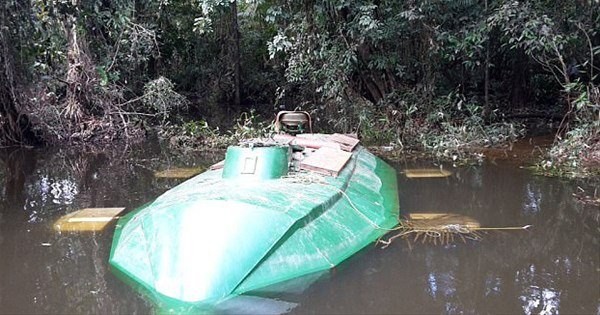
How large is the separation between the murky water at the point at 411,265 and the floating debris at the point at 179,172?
906mm

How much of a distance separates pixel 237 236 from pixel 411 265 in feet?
4.62

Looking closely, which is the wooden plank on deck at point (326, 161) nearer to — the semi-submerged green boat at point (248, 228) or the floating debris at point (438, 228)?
the semi-submerged green boat at point (248, 228)

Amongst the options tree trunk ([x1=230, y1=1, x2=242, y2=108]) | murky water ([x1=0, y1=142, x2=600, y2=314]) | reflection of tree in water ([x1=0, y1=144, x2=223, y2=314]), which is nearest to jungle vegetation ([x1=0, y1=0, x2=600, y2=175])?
reflection of tree in water ([x1=0, y1=144, x2=223, y2=314])

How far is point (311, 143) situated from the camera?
602cm

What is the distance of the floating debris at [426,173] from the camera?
7.41 metres

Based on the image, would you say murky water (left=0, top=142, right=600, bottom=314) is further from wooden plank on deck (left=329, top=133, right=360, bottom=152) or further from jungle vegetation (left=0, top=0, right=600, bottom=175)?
jungle vegetation (left=0, top=0, right=600, bottom=175)

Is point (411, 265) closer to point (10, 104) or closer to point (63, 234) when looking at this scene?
point (63, 234)

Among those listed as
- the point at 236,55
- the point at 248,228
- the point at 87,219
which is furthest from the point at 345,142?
the point at 236,55

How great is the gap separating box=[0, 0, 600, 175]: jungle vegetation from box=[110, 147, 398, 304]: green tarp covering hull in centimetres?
445

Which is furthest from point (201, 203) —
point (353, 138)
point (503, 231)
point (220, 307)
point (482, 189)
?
point (482, 189)

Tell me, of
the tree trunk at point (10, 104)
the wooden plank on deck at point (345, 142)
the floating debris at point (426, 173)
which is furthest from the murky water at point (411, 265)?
the tree trunk at point (10, 104)

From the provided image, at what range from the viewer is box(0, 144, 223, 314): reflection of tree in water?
3568mm

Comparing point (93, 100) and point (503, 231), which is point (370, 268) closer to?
point (503, 231)

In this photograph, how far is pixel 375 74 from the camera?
36.3 ft
